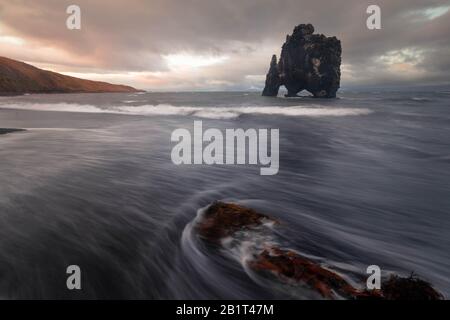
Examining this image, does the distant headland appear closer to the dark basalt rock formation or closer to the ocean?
the dark basalt rock formation

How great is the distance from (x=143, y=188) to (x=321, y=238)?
18.8ft

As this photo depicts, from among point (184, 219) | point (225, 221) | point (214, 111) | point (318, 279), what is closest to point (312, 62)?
point (214, 111)

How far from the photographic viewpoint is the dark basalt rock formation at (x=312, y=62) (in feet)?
302

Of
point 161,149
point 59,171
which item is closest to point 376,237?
point 59,171

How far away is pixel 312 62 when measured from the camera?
92.2 meters

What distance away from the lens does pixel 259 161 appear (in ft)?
45.0

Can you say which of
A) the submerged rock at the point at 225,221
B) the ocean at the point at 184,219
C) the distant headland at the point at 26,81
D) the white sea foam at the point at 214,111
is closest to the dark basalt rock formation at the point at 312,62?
the white sea foam at the point at 214,111

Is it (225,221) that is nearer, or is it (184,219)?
(225,221)

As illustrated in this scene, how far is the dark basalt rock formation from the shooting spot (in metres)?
92.1

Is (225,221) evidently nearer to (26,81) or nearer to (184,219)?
(184,219)

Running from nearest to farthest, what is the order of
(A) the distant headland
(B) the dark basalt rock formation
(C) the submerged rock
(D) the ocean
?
(D) the ocean < (C) the submerged rock < (B) the dark basalt rock formation < (A) the distant headland

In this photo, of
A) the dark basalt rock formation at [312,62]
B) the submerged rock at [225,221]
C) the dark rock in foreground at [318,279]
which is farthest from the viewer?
the dark basalt rock formation at [312,62]

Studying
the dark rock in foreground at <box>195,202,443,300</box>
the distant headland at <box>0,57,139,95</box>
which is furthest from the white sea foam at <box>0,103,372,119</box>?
the distant headland at <box>0,57,139,95</box>

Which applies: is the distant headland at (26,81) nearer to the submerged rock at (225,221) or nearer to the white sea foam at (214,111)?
the white sea foam at (214,111)
